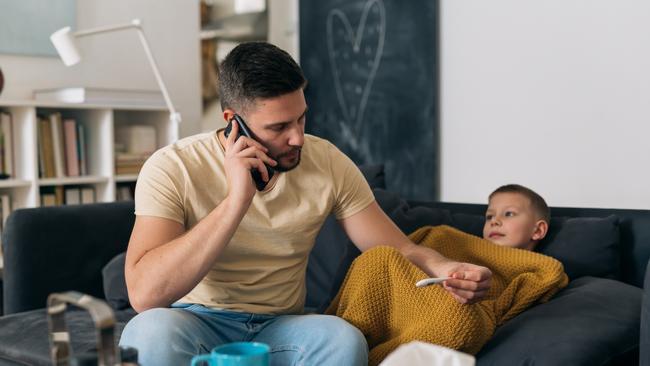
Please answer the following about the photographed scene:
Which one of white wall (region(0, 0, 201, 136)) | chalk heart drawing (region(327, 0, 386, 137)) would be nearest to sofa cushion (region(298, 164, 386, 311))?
chalk heart drawing (region(327, 0, 386, 137))

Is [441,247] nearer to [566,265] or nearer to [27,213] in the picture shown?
[566,265]

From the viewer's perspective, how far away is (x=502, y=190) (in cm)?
238

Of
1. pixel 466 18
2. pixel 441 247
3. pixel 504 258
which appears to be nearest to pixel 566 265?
pixel 504 258

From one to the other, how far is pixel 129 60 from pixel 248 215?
2.27m

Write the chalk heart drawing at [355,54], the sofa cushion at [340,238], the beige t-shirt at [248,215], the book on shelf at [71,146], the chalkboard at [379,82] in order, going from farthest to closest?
1. the chalk heart drawing at [355,54]
2. the chalkboard at [379,82]
3. the book on shelf at [71,146]
4. the sofa cushion at [340,238]
5. the beige t-shirt at [248,215]

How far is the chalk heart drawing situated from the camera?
3.95 meters

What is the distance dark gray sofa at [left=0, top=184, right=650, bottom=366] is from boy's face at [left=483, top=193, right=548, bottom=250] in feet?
0.15

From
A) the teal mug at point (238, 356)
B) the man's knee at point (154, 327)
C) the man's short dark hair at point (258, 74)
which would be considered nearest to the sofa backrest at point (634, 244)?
the man's short dark hair at point (258, 74)

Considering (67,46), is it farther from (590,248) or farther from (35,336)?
(590,248)

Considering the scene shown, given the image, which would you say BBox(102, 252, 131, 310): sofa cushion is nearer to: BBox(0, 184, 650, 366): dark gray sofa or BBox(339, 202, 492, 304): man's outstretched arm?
BBox(0, 184, 650, 366): dark gray sofa

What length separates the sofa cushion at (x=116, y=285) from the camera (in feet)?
8.08

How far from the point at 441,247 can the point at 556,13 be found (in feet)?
5.14

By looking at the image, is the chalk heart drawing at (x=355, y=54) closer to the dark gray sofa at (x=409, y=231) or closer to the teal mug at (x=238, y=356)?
the dark gray sofa at (x=409, y=231)

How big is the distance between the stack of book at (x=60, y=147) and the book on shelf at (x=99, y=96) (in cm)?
9
